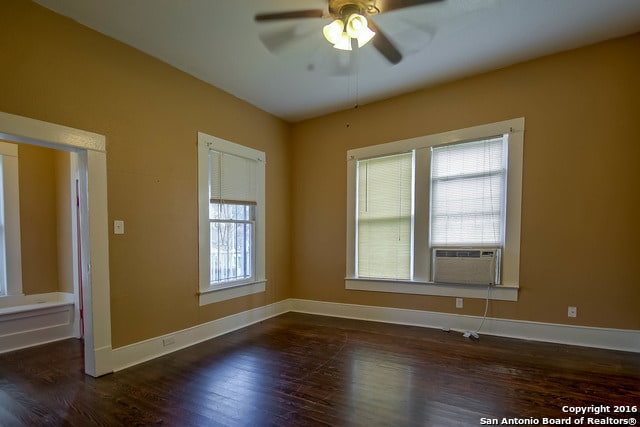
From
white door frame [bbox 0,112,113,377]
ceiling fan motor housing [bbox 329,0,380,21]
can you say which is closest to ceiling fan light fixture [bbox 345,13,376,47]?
ceiling fan motor housing [bbox 329,0,380,21]

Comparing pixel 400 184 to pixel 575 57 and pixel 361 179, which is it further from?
pixel 575 57

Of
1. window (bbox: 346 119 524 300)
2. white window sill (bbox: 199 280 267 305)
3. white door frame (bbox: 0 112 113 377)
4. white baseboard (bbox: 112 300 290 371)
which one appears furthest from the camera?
white window sill (bbox: 199 280 267 305)

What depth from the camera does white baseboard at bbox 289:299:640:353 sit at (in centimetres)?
292

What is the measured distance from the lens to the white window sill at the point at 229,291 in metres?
3.49

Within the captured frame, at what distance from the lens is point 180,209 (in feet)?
10.6

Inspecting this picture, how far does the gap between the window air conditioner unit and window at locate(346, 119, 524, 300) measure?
0.08m

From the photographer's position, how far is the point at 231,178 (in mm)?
3857

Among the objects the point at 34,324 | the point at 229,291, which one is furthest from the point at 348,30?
the point at 34,324

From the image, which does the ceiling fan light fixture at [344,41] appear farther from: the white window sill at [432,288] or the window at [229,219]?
the white window sill at [432,288]

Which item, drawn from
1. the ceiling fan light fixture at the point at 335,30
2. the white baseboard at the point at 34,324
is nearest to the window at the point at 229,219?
the white baseboard at the point at 34,324

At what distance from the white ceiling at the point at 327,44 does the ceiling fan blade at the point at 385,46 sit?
0.05m

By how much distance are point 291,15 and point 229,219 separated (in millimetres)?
2415

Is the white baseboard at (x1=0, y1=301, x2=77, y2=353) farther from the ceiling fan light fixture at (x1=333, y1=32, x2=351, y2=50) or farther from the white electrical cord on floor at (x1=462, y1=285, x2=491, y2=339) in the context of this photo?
the white electrical cord on floor at (x1=462, y1=285, x2=491, y2=339)

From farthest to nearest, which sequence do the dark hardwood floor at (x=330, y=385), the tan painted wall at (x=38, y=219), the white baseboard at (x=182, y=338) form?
the tan painted wall at (x=38, y=219)
the white baseboard at (x=182, y=338)
the dark hardwood floor at (x=330, y=385)
